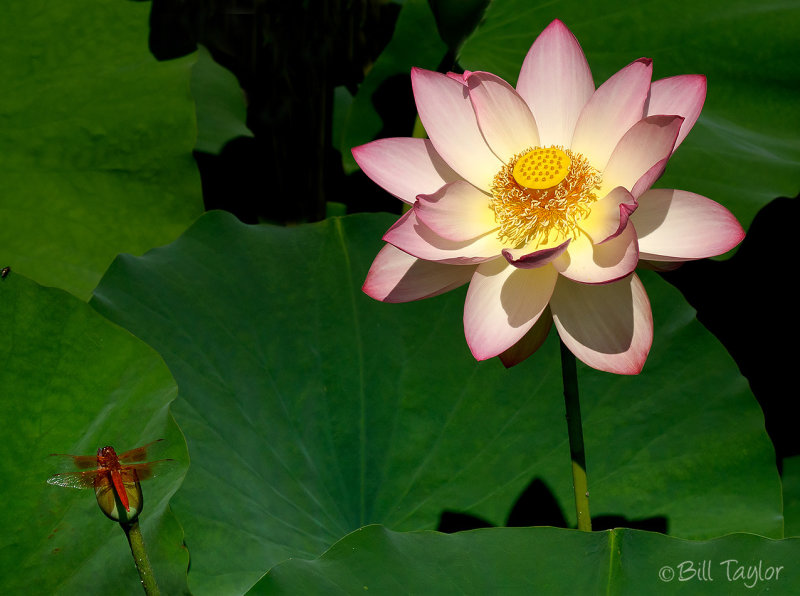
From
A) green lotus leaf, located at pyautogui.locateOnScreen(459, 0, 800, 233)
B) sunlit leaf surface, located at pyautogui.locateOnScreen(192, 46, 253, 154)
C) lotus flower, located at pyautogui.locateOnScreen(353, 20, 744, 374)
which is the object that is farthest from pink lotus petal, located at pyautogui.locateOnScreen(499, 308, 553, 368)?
sunlit leaf surface, located at pyautogui.locateOnScreen(192, 46, 253, 154)

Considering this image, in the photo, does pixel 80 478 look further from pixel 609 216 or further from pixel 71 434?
pixel 609 216

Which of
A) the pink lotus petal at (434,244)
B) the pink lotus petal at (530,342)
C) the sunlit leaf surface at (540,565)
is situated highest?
the pink lotus petal at (434,244)

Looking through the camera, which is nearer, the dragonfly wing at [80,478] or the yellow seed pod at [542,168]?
the dragonfly wing at [80,478]

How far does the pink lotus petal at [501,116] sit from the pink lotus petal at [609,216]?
0.12m

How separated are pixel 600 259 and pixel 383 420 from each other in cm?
48

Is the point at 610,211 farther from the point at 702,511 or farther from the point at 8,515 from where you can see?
the point at 8,515

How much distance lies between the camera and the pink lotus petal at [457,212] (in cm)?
77

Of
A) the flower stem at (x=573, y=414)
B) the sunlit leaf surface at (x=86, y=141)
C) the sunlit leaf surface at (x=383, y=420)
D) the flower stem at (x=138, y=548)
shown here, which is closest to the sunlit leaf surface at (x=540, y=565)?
the flower stem at (x=573, y=414)

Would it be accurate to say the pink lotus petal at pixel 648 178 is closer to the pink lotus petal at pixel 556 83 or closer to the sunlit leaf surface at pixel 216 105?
the pink lotus petal at pixel 556 83

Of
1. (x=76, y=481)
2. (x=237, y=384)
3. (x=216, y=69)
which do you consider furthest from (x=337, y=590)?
(x=216, y=69)

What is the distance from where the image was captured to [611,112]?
2.65 ft

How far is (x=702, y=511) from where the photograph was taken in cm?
106

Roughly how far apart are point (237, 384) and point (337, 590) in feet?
1.36

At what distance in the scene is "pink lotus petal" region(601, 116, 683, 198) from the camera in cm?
71
